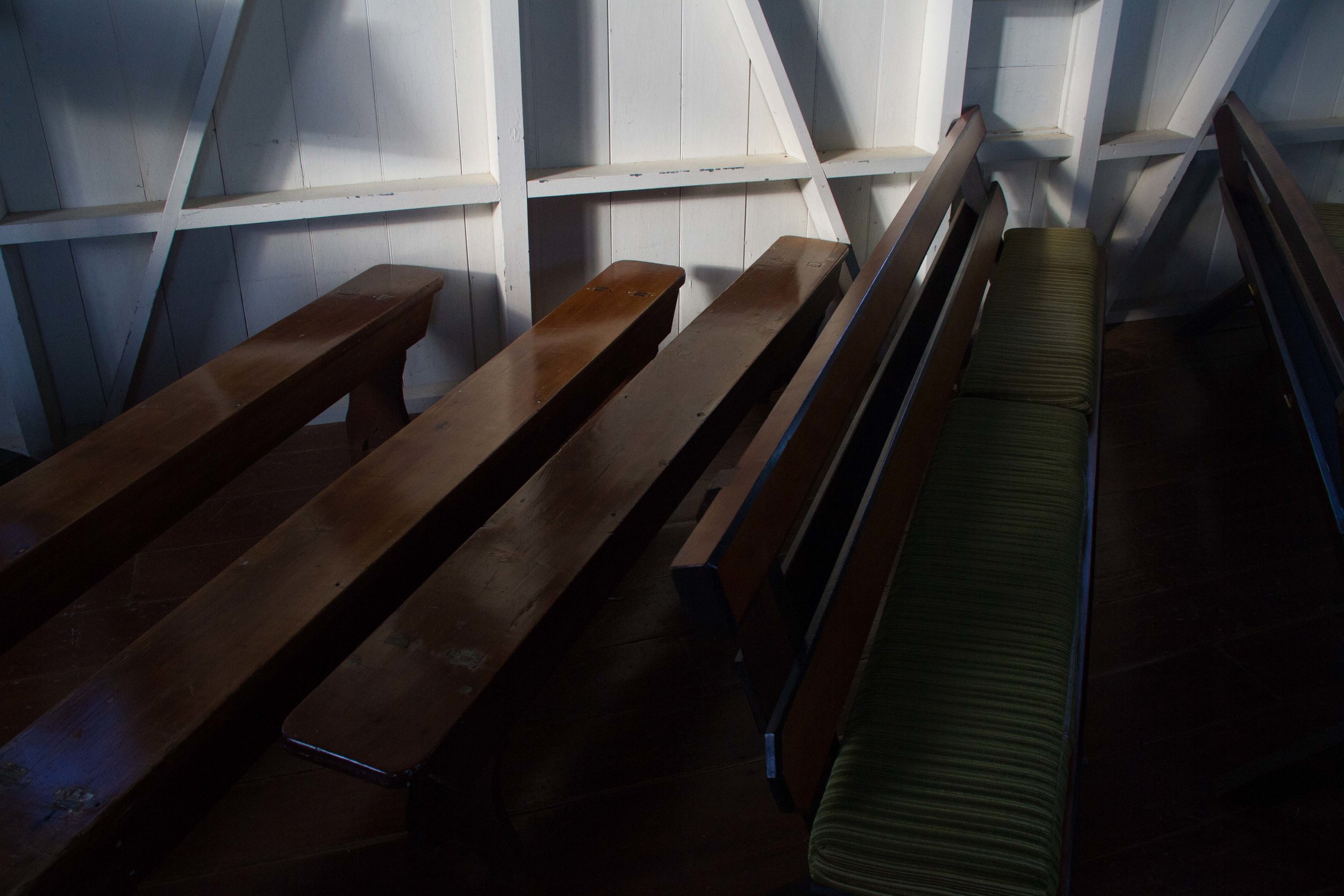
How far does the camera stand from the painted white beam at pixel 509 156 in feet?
8.70

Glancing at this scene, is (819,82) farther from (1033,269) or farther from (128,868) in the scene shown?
(128,868)

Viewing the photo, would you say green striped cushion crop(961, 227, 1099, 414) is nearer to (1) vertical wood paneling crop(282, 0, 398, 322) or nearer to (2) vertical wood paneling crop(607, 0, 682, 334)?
(2) vertical wood paneling crop(607, 0, 682, 334)

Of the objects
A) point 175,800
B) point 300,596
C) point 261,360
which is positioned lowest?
point 175,800

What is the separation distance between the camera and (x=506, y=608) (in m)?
1.46

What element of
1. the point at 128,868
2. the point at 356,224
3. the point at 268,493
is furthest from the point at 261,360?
the point at 128,868

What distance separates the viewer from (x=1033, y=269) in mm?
2695

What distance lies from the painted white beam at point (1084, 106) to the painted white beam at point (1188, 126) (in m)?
0.23

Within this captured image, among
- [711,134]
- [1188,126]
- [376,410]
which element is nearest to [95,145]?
[376,410]

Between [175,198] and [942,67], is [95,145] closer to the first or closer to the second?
[175,198]

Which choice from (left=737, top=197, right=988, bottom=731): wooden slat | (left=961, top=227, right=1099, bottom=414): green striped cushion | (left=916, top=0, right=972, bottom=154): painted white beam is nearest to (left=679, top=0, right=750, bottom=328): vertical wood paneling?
(left=916, top=0, right=972, bottom=154): painted white beam

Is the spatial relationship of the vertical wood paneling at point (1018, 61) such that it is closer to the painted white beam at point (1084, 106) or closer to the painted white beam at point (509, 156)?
the painted white beam at point (1084, 106)

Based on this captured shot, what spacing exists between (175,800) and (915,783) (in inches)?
35.9

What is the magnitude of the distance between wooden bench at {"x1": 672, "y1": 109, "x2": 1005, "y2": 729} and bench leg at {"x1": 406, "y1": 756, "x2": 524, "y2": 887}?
0.44m

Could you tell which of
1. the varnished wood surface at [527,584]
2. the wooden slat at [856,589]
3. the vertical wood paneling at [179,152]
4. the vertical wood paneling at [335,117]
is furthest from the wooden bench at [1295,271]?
the vertical wood paneling at [179,152]
